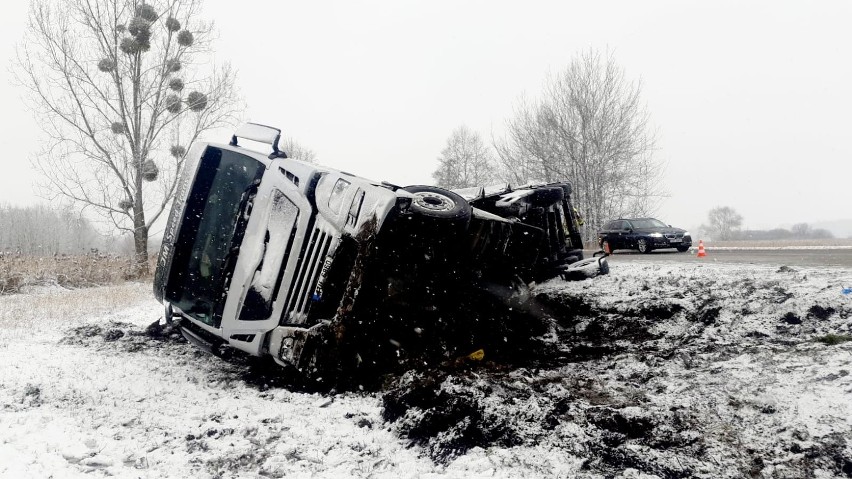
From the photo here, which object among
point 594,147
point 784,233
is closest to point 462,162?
point 594,147

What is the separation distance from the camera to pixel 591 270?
5.68 meters

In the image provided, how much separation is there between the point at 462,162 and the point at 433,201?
135ft

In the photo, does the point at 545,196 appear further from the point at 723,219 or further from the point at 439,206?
the point at 723,219

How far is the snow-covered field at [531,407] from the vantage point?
92.6 inches

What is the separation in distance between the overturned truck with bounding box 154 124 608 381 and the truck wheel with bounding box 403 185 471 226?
0.01 metres

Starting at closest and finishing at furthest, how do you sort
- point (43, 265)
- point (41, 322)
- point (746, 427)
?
1. point (746, 427)
2. point (41, 322)
3. point (43, 265)

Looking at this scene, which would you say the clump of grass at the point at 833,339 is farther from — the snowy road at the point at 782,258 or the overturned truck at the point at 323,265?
the snowy road at the point at 782,258

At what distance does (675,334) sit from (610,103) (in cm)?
2348

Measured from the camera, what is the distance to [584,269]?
18.5 feet

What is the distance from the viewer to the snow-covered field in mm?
2352

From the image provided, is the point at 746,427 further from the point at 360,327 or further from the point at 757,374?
the point at 360,327

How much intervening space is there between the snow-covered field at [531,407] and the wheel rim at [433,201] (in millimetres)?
1127

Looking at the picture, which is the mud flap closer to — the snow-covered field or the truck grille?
the snow-covered field

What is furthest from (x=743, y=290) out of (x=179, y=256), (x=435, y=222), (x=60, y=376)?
(x=60, y=376)
